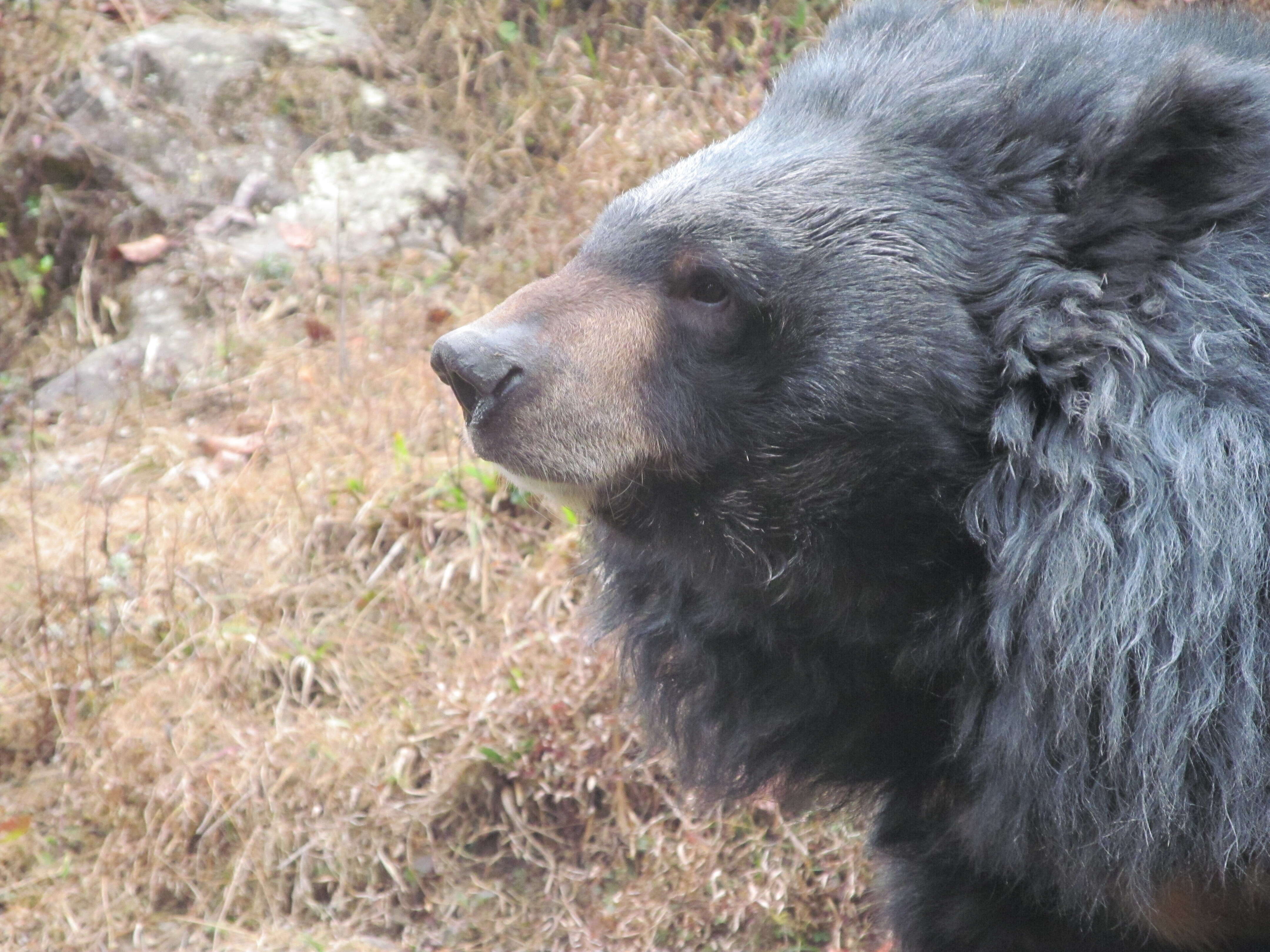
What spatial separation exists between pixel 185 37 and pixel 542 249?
8.56 feet

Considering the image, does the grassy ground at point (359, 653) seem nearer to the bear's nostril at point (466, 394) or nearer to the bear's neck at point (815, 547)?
the bear's neck at point (815, 547)

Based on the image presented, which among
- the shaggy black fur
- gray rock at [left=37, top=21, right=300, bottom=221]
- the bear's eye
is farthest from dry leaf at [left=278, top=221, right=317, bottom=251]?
the bear's eye

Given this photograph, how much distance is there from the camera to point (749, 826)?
12.3ft

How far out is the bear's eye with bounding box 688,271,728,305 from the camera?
96.8 inches

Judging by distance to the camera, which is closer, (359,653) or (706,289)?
(706,289)

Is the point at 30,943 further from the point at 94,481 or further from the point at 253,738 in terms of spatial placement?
the point at 94,481

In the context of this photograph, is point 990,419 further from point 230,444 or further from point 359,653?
point 230,444

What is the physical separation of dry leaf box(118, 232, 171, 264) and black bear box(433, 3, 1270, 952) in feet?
14.3

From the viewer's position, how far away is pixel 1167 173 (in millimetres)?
2371

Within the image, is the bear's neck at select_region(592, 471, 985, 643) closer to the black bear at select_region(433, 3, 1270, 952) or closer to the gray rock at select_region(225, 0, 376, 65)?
the black bear at select_region(433, 3, 1270, 952)

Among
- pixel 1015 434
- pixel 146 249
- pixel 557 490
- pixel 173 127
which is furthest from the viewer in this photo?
pixel 173 127

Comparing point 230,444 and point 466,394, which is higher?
point 466,394

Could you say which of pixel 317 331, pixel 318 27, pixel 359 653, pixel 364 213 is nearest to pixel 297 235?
pixel 364 213

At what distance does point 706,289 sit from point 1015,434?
631mm
